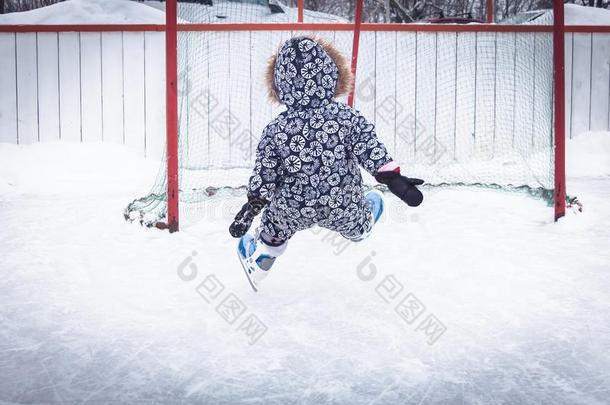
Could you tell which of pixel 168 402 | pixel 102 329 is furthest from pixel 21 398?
pixel 102 329

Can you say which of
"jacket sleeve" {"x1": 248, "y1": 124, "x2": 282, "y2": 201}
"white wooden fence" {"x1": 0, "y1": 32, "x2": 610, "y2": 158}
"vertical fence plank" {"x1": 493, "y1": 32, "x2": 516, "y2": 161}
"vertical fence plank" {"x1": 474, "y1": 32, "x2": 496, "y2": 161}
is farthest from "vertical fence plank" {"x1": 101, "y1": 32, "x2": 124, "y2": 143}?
"jacket sleeve" {"x1": 248, "y1": 124, "x2": 282, "y2": 201}

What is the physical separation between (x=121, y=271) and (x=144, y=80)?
3.21 metres

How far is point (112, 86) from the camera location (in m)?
5.69

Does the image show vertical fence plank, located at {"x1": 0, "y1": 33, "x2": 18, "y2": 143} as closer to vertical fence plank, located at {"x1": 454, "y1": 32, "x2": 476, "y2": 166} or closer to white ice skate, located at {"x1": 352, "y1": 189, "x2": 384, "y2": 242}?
vertical fence plank, located at {"x1": 454, "y1": 32, "x2": 476, "y2": 166}

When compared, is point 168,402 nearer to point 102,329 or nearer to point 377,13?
point 102,329

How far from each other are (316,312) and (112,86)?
4.05 metres

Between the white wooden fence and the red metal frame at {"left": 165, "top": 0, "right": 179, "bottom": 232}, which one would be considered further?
the white wooden fence

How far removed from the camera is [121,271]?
2859 mm

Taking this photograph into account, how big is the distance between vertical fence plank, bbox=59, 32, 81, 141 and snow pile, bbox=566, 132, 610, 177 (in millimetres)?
4258

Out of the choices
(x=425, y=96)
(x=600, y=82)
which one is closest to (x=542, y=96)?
(x=600, y=82)

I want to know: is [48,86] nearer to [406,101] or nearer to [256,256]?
[406,101]

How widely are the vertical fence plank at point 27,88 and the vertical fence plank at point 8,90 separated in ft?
0.14

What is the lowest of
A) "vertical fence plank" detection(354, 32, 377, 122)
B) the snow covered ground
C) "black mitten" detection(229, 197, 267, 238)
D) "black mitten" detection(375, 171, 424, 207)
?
the snow covered ground

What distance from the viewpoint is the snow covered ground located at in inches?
65.8
